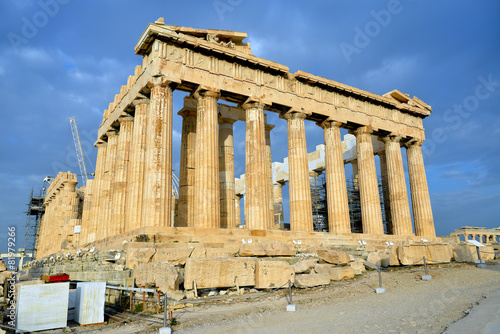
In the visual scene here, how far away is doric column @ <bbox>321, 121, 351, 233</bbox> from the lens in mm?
24516

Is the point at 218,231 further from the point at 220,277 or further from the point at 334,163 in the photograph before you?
the point at 334,163

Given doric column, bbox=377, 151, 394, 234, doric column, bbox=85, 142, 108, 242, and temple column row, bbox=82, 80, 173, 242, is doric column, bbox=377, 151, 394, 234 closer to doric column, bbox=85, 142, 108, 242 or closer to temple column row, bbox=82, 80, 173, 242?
temple column row, bbox=82, 80, 173, 242

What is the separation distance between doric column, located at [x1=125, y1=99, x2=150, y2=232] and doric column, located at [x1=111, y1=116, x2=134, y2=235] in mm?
2104

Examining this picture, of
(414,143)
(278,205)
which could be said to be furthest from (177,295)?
(414,143)

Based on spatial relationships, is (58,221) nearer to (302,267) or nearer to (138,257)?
(138,257)

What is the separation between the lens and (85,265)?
14414 millimetres

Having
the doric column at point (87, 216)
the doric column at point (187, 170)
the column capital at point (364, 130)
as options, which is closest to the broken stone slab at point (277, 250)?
the doric column at point (187, 170)

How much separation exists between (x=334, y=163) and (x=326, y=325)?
19.2m

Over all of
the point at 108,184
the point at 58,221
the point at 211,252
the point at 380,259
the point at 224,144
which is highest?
the point at 224,144

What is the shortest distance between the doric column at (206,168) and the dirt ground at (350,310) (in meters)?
8.97

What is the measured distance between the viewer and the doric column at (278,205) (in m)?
32.7

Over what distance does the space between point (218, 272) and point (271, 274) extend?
172 cm

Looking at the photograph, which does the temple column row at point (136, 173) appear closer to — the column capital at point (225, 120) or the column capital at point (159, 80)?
the column capital at point (159, 80)

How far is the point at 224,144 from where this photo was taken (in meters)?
25.1
